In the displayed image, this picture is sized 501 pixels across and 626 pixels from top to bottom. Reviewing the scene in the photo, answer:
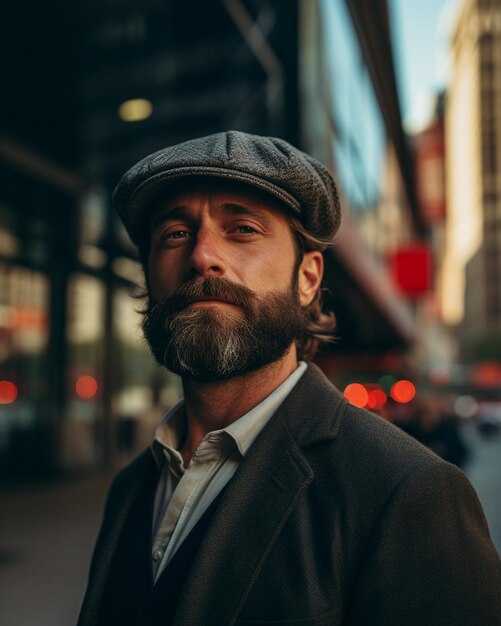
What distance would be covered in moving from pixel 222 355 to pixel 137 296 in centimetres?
95

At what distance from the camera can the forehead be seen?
1936 mm

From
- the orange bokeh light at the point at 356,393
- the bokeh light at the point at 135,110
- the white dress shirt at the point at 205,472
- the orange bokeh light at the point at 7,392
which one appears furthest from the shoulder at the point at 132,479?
the orange bokeh light at the point at 356,393

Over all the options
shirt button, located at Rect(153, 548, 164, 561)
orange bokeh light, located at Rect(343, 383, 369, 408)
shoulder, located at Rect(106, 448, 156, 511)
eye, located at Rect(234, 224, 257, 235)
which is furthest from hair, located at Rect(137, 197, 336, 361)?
orange bokeh light, located at Rect(343, 383, 369, 408)

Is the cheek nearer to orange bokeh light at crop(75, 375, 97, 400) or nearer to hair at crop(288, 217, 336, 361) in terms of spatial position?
hair at crop(288, 217, 336, 361)

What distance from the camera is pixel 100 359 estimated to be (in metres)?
14.8

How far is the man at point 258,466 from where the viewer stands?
58.6 inches

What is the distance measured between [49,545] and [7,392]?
4435 millimetres

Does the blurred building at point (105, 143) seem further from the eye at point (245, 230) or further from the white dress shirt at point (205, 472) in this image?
the white dress shirt at point (205, 472)

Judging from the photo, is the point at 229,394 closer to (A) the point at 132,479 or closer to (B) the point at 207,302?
(B) the point at 207,302

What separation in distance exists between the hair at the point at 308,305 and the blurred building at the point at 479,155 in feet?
348

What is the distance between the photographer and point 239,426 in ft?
6.19

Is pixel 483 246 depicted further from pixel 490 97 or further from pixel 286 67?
pixel 286 67

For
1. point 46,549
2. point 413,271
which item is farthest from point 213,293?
point 413,271

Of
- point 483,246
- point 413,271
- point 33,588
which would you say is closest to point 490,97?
point 483,246
